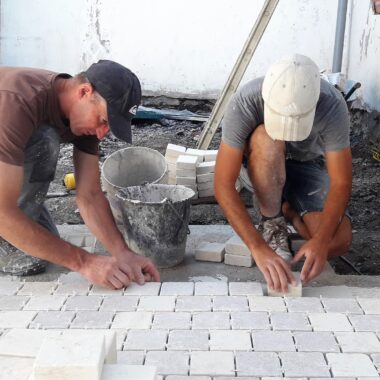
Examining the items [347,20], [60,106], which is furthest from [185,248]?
[347,20]

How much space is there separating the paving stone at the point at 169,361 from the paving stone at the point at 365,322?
0.87 m

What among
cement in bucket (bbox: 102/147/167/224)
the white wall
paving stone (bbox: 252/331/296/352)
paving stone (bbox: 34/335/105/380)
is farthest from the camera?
the white wall

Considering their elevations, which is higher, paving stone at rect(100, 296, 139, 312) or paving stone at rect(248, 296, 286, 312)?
paving stone at rect(100, 296, 139, 312)

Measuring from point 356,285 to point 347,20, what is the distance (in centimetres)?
567

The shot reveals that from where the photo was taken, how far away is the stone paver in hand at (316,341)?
277 cm

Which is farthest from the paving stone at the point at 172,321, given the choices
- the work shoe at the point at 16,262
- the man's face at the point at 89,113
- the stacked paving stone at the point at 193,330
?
the work shoe at the point at 16,262

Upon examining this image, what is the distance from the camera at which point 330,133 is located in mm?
3789

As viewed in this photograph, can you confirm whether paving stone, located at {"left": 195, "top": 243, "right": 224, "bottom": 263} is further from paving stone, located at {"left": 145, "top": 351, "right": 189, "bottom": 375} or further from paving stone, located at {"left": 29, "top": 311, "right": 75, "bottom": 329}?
paving stone, located at {"left": 145, "top": 351, "right": 189, "bottom": 375}

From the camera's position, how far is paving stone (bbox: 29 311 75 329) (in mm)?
2975

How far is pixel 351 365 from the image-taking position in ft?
8.66

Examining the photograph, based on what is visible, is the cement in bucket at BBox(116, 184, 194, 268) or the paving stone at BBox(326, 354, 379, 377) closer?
the paving stone at BBox(326, 354, 379, 377)

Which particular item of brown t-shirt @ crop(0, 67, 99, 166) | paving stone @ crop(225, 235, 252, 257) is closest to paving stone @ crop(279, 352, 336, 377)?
paving stone @ crop(225, 235, 252, 257)

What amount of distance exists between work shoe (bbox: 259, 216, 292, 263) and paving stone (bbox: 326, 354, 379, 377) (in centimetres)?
137

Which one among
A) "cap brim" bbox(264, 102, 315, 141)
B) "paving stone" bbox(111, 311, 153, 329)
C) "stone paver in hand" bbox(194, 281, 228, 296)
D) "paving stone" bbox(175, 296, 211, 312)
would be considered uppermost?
"cap brim" bbox(264, 102, 315, 141)
